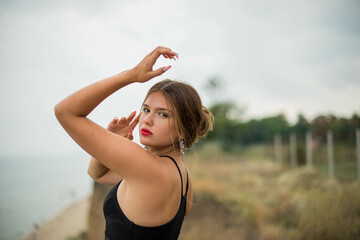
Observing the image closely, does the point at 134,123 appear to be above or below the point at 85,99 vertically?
below

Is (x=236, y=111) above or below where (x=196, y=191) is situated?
above

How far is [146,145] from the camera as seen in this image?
1294mm

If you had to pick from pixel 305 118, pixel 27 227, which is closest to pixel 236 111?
pixel 305 118

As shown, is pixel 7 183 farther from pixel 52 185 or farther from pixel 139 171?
pixel 139 171

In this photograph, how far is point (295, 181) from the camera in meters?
7.95

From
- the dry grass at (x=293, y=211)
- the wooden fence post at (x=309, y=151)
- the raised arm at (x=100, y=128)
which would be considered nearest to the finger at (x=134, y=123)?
the raised arm at (x=100, y=128)

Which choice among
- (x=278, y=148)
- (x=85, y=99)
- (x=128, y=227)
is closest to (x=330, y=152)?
(x=278, y=148)

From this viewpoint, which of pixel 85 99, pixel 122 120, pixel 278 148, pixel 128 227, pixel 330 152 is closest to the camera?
pixel 85 99

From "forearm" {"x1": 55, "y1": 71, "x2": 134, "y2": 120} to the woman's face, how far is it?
31cm

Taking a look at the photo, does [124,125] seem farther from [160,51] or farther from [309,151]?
[309,151]

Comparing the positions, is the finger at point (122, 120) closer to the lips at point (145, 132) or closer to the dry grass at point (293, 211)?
the lips at point (145, 132)

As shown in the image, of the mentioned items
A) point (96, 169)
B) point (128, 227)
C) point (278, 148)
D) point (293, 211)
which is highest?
point (96, 169)

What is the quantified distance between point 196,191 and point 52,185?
12.2ft

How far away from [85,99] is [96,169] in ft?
2.38
